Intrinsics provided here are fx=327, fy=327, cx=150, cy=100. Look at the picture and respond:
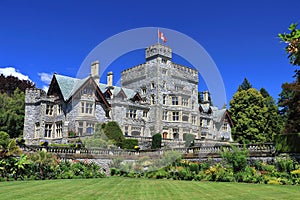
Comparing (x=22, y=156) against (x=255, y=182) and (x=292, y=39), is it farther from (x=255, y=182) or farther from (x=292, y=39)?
(x=292, y=39)

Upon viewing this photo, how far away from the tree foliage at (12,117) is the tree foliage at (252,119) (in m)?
25.2

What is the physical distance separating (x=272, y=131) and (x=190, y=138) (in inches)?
466

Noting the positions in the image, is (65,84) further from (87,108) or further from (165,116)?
(165,116)

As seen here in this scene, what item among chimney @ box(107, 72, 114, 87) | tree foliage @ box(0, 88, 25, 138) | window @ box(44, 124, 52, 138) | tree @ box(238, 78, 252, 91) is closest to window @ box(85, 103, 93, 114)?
window @ box(44, 124, 52, 138)

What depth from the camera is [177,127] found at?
121ft

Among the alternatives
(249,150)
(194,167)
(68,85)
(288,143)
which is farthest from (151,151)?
(68,85)

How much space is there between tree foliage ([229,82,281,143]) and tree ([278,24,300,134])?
4.53m

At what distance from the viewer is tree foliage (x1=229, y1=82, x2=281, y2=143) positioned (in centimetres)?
3881

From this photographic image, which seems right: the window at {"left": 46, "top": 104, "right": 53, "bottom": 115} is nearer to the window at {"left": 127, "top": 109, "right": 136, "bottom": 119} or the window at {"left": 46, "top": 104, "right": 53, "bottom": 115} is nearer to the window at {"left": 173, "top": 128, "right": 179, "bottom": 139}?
the window at {"left": 127, "top": 109, "right": 136, "bottom": 119}

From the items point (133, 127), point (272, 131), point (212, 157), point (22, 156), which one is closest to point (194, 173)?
point (212, 157)

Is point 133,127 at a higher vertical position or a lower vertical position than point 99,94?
lower

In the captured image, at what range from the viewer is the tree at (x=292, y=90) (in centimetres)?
378

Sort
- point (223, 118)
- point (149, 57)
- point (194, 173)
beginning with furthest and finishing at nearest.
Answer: point (223, 118)
point (149, 57)
point (194, 173)

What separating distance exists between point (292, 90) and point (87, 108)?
59.3 ft
